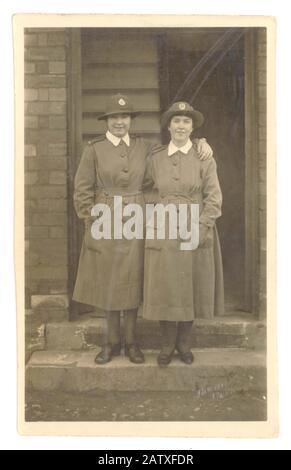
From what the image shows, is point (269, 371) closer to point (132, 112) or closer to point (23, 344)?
point (23, 344)

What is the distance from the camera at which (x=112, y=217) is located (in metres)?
5.55

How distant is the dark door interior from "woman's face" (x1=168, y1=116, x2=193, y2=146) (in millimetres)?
189

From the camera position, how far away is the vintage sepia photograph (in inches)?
216

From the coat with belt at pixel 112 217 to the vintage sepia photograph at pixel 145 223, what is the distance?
0.01 metres

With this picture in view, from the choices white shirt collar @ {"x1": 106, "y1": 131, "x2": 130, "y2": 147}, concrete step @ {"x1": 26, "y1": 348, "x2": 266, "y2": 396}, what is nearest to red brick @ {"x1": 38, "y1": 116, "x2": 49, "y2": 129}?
white shirt collar @ {"x1": 106, "y1": 131, "x2": 130, "y2": 147}

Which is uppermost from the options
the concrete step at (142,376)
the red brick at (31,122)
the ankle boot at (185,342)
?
the red brick at (31,122)

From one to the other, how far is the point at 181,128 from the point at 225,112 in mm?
486

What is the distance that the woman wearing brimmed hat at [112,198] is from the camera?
5.54 m

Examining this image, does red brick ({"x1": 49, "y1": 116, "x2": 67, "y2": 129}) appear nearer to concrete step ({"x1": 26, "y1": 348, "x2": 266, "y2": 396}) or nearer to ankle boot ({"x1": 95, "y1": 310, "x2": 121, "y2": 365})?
ankle boot ({"x1": 95, "y1": 310, "x2": 121, "y2": 365})

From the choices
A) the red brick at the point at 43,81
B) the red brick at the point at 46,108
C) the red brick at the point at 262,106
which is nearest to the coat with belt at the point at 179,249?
the red brick at the point at 262,106

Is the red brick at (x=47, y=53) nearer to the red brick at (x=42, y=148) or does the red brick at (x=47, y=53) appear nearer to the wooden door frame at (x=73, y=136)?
the wooden door frame at (x=73, y=136)

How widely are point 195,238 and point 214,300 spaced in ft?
1.61

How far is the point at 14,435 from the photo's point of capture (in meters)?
5.41

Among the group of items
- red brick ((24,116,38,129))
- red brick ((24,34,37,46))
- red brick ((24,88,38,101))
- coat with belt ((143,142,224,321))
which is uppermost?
red brick ((24,34,37,46))
